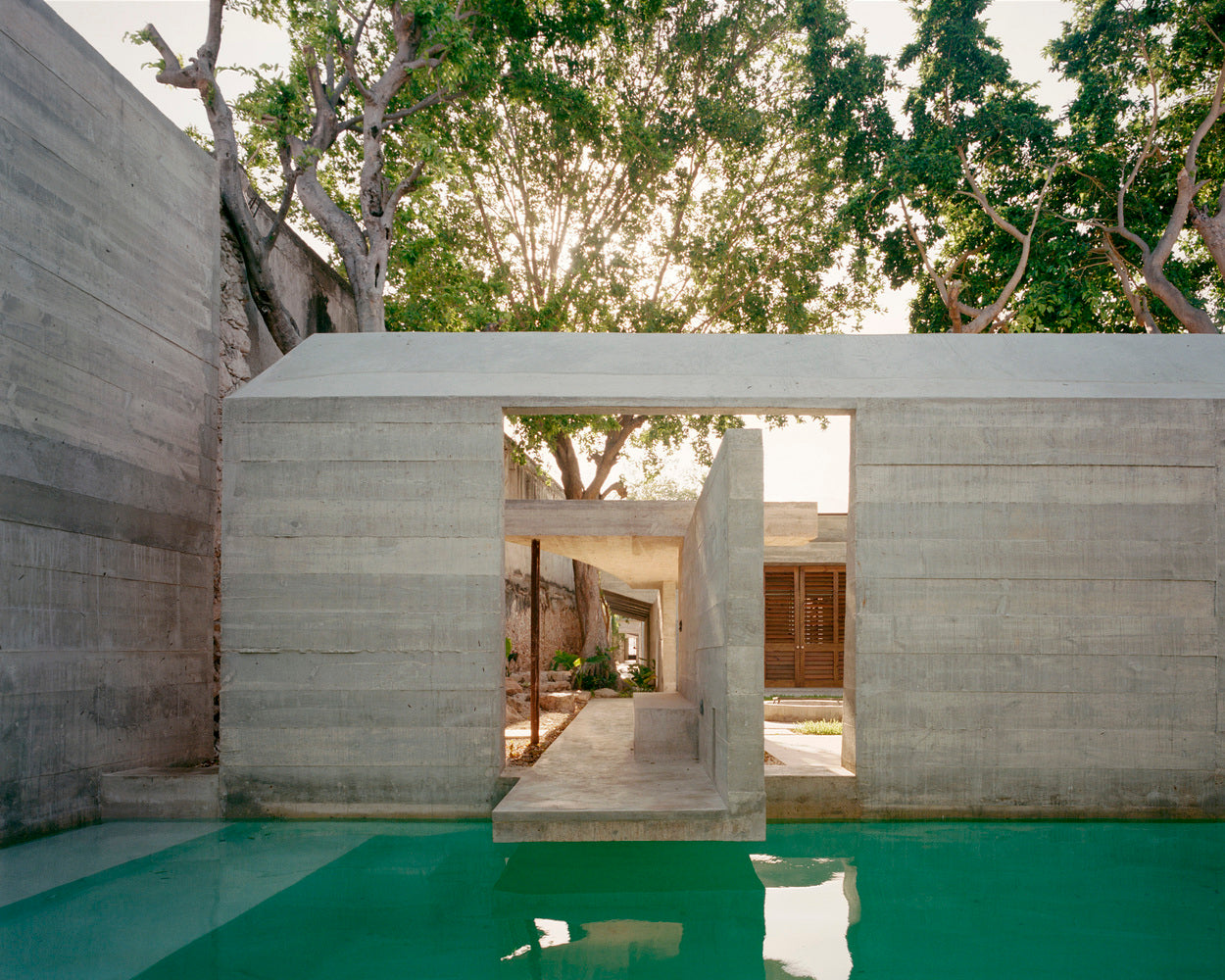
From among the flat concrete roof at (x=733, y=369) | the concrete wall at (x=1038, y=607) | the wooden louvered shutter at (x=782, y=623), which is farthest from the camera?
the wooden louvered shutter at (x=782, y=623)

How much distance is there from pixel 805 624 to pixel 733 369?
9.83 metres

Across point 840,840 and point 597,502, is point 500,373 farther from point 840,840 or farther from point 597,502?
point 840,840

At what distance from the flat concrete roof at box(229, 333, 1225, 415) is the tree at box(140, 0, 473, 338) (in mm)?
3500

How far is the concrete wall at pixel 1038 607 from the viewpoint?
6789 mm

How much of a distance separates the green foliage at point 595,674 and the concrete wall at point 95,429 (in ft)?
29.0

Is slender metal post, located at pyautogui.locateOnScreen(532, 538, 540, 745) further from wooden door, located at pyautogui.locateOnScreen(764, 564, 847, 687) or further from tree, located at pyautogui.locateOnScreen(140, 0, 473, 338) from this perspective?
wooden door, located at pyautogui.locateOnScreen(764, 564, 847, 687)

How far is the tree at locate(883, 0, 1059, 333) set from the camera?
1414 centimetres

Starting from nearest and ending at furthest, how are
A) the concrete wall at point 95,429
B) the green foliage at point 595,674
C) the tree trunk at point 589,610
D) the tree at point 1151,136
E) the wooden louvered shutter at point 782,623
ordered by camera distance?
the concrete wall at point 95,429
the tree at point 1151,136
the wooden louvered shutter at point 782,623
the green foliage at point 595,674
the tree trunk at point 589,610

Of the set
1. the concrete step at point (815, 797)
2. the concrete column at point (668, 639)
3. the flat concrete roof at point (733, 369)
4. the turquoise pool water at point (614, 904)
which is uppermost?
the flat concrete roof at point (733, 369)

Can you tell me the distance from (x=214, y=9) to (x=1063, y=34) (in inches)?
502

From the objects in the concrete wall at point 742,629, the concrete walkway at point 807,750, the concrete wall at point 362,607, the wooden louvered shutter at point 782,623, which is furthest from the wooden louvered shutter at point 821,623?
the concrete wall at point 742,629

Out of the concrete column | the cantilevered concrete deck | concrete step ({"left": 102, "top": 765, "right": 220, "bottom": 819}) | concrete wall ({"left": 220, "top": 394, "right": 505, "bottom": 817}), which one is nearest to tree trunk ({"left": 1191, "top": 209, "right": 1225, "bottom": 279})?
the concrete column

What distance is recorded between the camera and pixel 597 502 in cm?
966

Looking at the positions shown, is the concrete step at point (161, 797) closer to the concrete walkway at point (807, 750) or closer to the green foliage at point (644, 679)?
the concrete walkway at point (807, 750)
